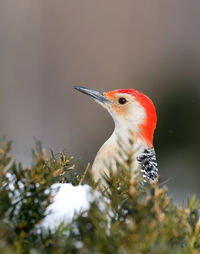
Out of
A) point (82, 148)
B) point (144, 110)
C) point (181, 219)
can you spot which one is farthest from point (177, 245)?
point (82, 148)

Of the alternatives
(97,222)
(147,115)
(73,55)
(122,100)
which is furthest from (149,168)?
(73,55)

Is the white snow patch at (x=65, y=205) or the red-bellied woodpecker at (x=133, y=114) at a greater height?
the white snow patch at (x=65, y=205)

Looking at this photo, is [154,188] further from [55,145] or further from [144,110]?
[55,145]

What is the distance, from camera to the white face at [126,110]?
3.84 m

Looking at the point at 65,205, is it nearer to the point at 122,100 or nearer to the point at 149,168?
the point at 149,168

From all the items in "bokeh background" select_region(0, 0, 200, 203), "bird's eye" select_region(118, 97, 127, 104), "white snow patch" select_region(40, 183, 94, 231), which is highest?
"white snow patch" select_region(40, 183, 94, 231)

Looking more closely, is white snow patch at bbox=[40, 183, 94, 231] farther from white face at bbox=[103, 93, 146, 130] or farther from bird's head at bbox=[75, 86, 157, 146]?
white face at bbox=[103, 93, 146, 130]

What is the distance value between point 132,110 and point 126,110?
78 millimetres

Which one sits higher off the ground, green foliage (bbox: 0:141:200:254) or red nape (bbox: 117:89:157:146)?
green foliage (bbox: 0:141:200:254)

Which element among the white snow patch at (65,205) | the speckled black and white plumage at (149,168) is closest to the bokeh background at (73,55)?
the speckled black and white plumage at (149,168)

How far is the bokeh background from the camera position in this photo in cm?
975

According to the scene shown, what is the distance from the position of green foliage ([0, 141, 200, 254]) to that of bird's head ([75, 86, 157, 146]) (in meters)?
2.33

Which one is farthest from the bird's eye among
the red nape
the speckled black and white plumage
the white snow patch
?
the white snow patch

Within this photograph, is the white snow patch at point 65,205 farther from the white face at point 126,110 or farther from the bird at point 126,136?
the white face at point 126,110
